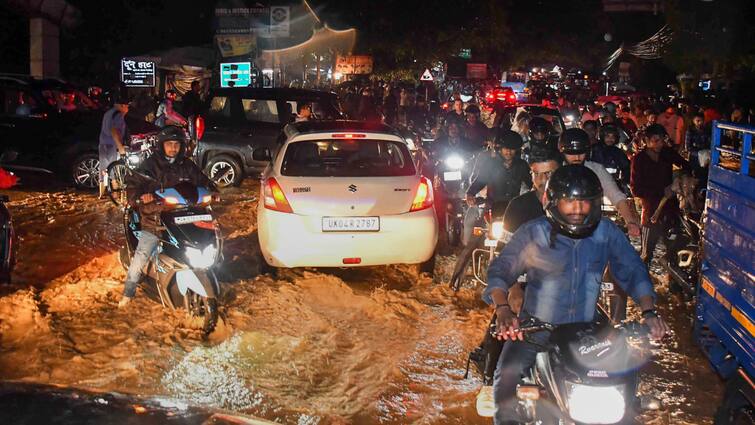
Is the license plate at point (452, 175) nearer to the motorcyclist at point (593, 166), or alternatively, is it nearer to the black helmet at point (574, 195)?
the motorcyclist at point (593, 166)

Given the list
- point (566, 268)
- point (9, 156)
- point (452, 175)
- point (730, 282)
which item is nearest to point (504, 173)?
point (452, 175)

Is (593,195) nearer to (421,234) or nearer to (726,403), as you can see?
(726,403)

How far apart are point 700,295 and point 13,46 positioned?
25.5 m

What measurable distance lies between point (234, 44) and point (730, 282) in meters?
24.0

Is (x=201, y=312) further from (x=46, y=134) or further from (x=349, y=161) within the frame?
(x=46, y=134)

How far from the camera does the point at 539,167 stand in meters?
5.56

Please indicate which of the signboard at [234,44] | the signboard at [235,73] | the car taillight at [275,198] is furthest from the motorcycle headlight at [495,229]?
the signboard at [234,44]

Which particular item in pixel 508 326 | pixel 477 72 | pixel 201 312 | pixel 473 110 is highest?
pixel 477 72

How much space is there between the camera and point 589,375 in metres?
3.18

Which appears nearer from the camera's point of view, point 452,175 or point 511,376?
point 511,376

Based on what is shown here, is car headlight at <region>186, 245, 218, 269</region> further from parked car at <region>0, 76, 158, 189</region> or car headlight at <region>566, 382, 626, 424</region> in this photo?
parked car at <region>0, 76, 158, 189</region>

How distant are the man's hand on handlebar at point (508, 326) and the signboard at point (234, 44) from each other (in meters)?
24.8

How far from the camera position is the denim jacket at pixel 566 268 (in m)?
3.71

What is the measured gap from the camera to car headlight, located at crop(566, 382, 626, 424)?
3.17m
